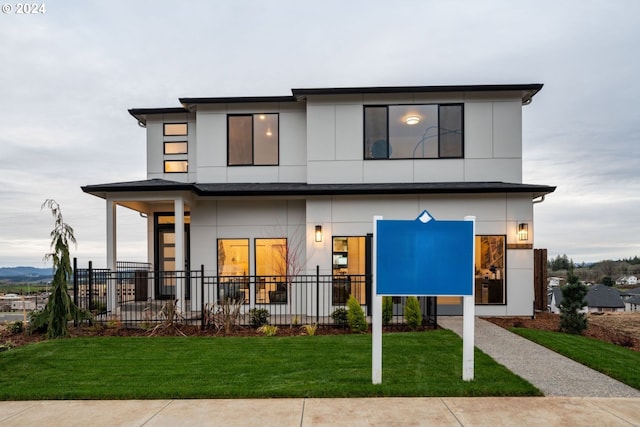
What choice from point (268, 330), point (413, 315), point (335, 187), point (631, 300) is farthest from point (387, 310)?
point (631, 300)

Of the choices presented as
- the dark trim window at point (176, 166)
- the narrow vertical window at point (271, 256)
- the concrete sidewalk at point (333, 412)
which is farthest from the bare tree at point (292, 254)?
the concrete sidewalk at point (333, 412)

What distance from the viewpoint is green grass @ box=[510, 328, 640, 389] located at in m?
5.86

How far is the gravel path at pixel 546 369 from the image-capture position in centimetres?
517

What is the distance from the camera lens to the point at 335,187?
38.7 ft

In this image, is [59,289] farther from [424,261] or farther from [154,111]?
[424,261]

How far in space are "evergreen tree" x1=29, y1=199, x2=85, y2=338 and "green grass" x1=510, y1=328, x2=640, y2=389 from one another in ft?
34.9

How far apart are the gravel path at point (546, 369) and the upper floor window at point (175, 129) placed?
11.5 m

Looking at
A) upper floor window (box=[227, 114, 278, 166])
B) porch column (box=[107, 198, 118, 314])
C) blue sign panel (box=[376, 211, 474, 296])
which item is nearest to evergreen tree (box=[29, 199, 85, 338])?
porch column (box=[107, 198, 118, 314])

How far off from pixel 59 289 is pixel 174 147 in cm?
670

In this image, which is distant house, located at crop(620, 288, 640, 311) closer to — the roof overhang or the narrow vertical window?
the narrow vertical window

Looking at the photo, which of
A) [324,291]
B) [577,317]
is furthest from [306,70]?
[577,317]

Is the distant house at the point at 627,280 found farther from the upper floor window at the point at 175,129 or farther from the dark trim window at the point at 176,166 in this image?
the upper floor window at the point at 175,129

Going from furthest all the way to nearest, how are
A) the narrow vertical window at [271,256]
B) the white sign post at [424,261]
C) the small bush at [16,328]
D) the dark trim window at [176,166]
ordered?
the dark trim window at [176,166] → the narrow vertical window at [271,256] → the small bush at [16,328] → the white sign post at [424,261]

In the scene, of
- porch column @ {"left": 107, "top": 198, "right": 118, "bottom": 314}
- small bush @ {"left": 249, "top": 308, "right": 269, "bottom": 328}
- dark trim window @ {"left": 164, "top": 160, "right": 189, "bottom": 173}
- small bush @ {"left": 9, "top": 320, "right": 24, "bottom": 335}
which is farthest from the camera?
dark trim window @ {"left": 164, "top": 160, "right": 189, "bottom": 173}
